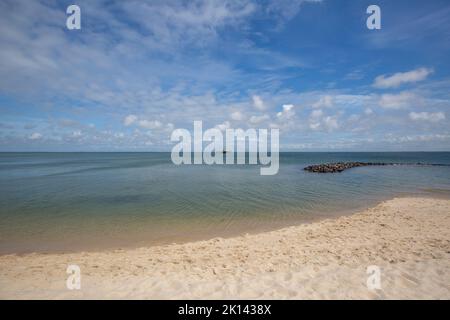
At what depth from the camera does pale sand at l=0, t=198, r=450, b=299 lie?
6.12 meters

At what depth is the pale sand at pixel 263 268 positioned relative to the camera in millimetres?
6125

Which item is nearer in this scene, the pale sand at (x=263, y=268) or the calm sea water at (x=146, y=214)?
the pale sand at (x=263, y=268)

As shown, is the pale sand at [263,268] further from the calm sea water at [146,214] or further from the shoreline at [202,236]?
the calm sea water at [146,214]

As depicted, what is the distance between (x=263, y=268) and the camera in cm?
753

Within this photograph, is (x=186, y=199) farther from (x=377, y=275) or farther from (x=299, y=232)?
(x=377, y=275)

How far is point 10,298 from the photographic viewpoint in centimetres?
609

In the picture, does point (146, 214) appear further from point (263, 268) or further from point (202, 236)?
point (263, 268)

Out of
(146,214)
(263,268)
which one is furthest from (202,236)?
(146,214)

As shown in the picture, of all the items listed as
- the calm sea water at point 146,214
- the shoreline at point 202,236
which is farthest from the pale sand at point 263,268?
the calm sea water at point 146,214

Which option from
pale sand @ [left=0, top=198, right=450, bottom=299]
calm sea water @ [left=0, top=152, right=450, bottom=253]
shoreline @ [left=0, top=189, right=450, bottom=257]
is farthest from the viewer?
calm sea water @ [left=0, top=152, right=450, bottom=253]

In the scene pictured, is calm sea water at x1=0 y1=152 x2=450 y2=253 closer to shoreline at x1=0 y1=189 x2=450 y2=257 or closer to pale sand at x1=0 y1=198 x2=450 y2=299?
shoreline at x1=0 y1=189 x2=450 y2=257

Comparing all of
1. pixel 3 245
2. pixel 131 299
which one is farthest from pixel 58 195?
pixel 131 299

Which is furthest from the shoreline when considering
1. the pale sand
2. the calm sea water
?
the pale sand
